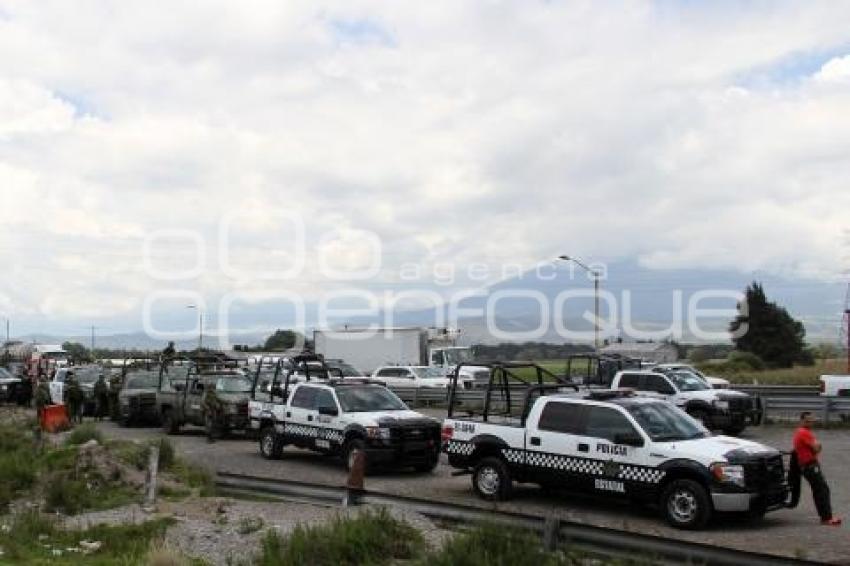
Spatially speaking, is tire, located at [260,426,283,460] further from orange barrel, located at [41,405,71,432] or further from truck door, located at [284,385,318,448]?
orange barrel, located at [41,405,71,432]

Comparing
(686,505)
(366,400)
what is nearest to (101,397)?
(366,400)

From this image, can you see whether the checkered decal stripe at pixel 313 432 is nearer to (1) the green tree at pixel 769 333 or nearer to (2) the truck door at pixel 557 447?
(2) the truck door at pixel 557 447

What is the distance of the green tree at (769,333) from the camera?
8981 cm

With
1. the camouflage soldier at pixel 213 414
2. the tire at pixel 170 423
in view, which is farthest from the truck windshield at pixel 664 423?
the tire at pixel 170 423

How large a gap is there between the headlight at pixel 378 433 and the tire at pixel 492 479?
2.92m

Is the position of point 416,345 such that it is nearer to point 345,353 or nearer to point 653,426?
point 345,353

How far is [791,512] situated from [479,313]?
7023 cm

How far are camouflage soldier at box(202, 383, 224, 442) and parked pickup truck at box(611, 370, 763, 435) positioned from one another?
32.3 feet

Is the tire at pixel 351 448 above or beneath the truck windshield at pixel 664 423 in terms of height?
beneath

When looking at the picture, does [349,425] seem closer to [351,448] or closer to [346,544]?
[351,448]

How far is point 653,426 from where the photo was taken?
529 inches

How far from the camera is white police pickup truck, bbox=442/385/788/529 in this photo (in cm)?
1245

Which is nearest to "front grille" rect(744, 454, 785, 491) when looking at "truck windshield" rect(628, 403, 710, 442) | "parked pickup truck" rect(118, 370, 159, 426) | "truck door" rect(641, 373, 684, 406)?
"truck windshield" rect(628, 403, 710, 442)

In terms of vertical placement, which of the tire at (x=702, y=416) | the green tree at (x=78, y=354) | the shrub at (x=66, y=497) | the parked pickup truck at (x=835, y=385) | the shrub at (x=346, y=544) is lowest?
the shrub at (x=66, y=497)
